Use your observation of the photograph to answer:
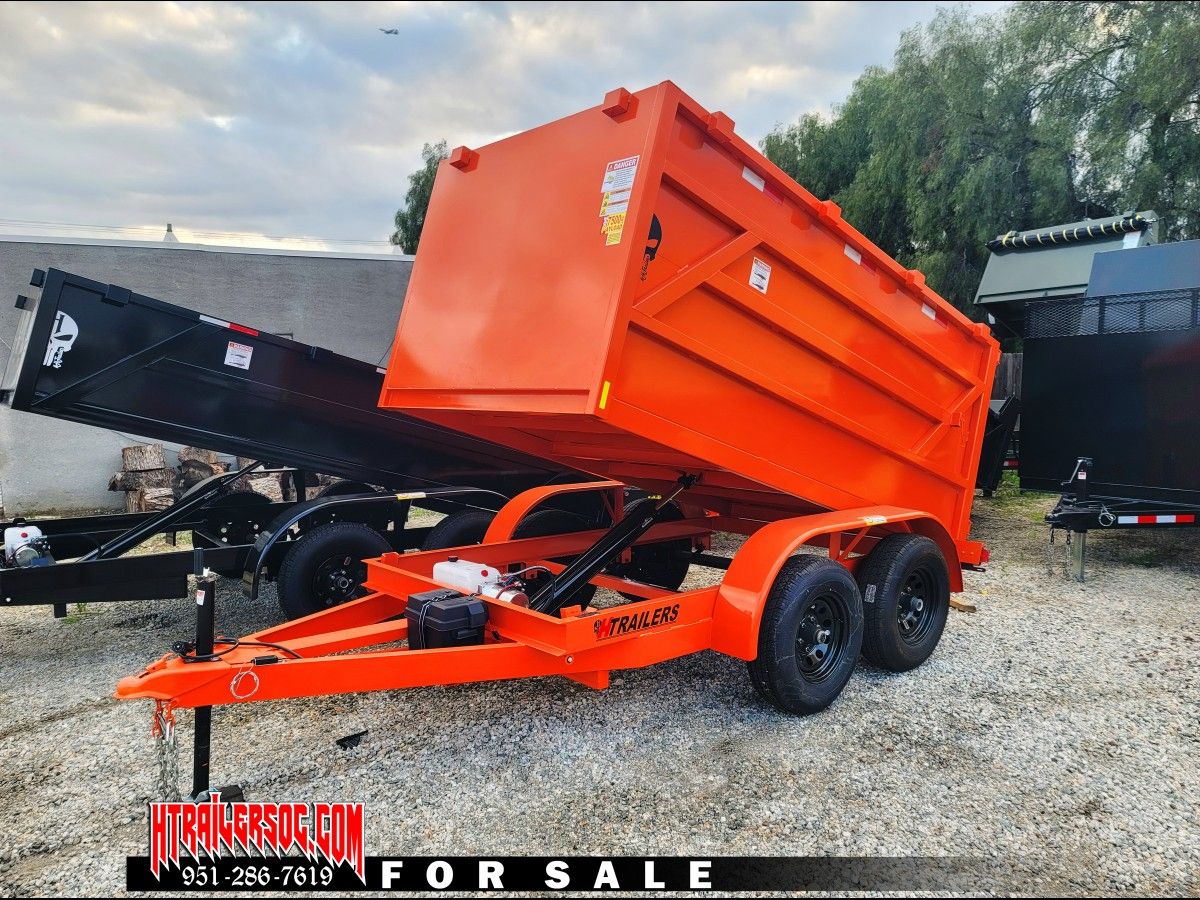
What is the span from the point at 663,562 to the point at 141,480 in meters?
7.93

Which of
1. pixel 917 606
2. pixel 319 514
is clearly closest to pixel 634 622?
pixel 917 606

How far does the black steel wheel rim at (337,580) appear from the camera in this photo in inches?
193

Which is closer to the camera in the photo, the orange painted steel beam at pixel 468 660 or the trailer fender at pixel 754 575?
the orange painted steel beam at pixel 468 660

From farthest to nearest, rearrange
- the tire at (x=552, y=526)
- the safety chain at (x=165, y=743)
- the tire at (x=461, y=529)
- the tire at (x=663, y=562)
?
the tire at (x=663, y=562), the tire at (x=461, y=529), the tire at (x=552, y=526), the safety chain at (x=165, y=743)

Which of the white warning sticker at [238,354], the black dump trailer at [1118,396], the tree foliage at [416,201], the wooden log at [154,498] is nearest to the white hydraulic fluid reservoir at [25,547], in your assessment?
the white warning sticker at [238,354]

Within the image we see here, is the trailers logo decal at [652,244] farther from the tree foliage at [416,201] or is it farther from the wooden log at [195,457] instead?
the tree foliage at [416,201]

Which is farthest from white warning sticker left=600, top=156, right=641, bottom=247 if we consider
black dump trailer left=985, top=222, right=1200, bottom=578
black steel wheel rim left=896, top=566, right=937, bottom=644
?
black dump trailer left=985, top=222, right=1200, bottom=578

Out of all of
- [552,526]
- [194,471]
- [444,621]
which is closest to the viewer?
[444,621]

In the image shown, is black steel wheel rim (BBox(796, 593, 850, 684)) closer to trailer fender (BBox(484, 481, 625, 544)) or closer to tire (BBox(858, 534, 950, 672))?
tire (BBox(858, 534, 950, 672))

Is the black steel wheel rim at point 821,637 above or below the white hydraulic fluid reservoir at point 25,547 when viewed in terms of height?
above

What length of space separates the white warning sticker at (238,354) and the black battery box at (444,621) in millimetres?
2463

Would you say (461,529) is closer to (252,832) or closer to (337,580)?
(337,580)

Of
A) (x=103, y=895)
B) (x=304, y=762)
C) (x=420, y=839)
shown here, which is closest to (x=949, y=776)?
(x=420, y=839)

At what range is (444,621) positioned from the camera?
3156 mm
